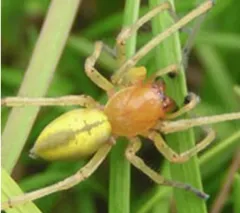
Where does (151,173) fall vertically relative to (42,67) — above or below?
below

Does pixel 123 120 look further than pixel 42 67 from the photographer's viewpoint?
Yes

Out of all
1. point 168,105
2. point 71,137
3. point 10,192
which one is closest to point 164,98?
point 168,105

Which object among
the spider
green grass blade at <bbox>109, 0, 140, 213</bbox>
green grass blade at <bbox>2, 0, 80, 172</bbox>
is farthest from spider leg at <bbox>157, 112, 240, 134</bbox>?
green grass blade at <bbox>2, 0, 80, 172</bbox>

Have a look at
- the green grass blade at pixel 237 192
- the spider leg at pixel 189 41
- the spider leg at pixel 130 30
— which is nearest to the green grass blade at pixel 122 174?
the spider leg at pixel 130 30

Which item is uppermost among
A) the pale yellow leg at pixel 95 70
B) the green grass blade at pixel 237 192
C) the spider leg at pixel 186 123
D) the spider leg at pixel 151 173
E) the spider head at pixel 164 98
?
the pale yellow leg at pixel 95 70

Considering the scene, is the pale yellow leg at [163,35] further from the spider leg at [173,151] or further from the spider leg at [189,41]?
the spider leg at [173,151]

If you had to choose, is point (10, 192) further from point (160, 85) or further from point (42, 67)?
point (160, 85)
